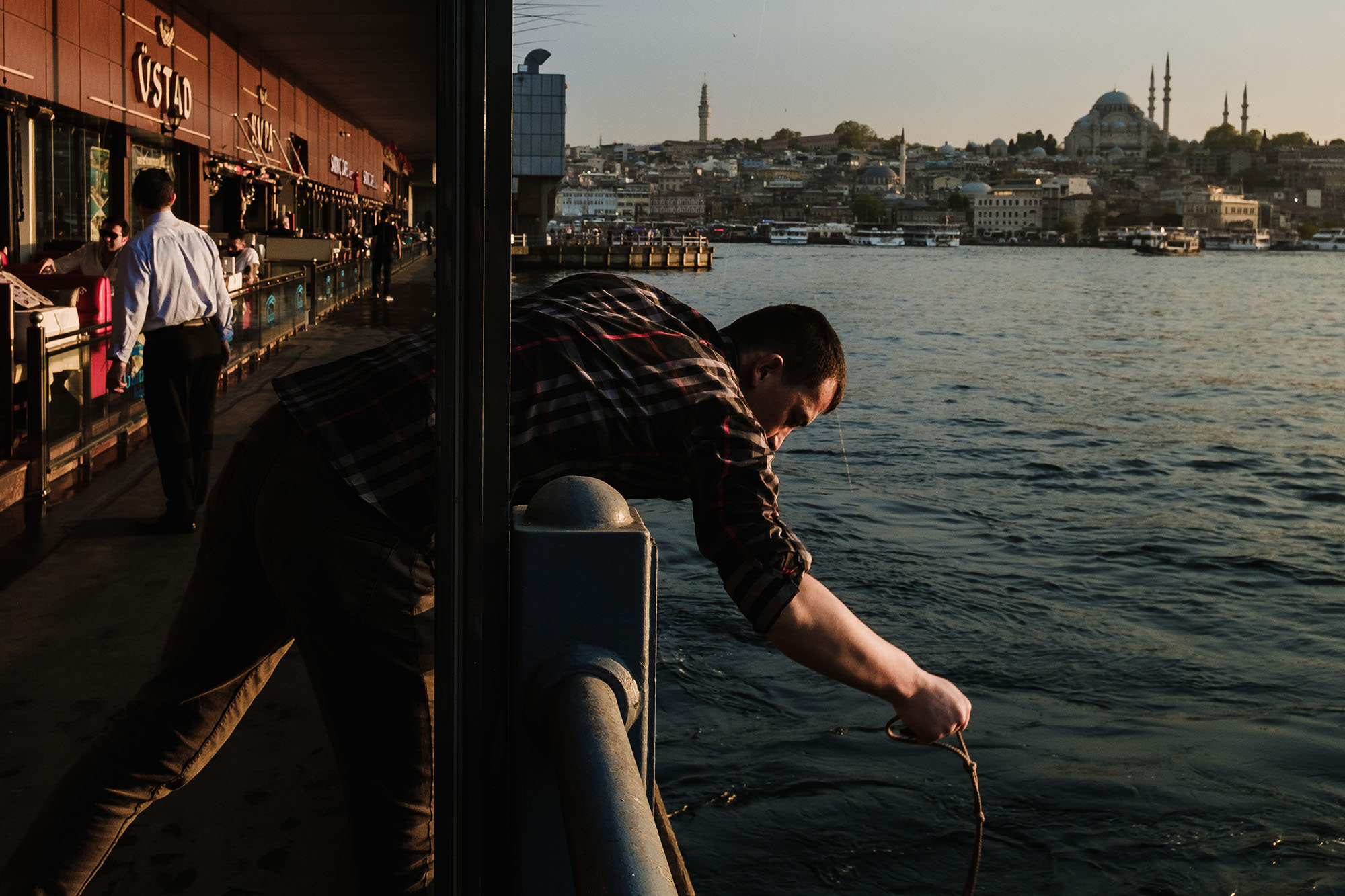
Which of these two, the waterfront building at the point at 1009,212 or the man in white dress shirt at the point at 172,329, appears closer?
the man in white dress shirt at the point at 172,329

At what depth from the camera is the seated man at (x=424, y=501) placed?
62.4 inches

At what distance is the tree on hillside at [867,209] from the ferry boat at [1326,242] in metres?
47.4

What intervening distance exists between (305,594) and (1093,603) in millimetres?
7170

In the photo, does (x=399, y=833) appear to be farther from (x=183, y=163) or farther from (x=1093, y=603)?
(x=183, y=163)

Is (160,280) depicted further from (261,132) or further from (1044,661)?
(261,132)

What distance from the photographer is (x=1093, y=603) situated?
8109 millimetres

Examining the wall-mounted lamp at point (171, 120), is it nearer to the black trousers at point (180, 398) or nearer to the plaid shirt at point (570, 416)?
the black trousers at point (180, 398)

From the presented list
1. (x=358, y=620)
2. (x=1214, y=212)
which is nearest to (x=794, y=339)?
(x=358, y=620)

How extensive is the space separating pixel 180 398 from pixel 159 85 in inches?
369

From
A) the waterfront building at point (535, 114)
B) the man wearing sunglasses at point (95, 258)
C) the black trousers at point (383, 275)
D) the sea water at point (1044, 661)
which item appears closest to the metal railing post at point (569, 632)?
the waterfront building at point (535, 114)

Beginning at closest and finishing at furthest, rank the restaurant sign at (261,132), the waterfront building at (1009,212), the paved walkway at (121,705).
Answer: the paved walkway at (121,705), the restaurant sign at (261,132), the waterfront building at (1009,212)

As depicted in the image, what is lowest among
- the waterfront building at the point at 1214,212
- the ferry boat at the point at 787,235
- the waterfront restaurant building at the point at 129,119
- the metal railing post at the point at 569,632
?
the metal railing post at the point at 569,632

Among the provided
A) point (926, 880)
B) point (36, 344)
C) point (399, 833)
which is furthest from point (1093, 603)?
point (399, 833)

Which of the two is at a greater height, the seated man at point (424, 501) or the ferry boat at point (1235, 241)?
the ferry boat at point (1235, 241)
